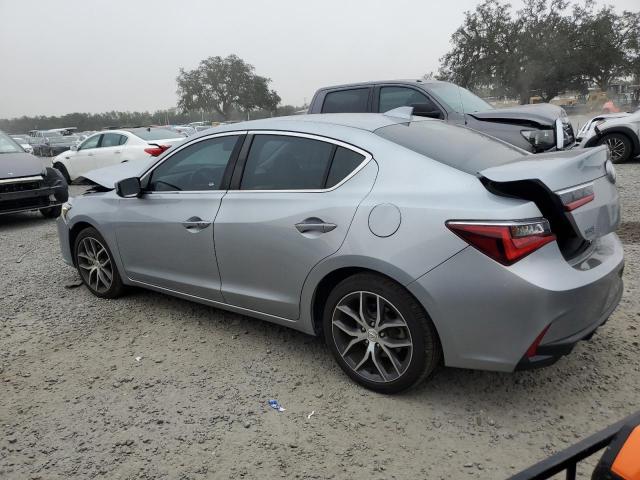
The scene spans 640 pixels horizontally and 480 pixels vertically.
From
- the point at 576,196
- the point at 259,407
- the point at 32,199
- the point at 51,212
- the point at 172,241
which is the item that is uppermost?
the point at 576,196

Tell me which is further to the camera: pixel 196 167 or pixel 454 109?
pixel 454 109

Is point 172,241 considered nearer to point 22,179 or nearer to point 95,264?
point 95,264

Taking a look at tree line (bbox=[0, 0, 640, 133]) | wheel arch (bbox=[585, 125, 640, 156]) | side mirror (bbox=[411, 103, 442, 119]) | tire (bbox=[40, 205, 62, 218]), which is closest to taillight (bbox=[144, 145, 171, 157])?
tire (bbox=[40, 205, 62, 218])

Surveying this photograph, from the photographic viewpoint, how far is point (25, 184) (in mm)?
8297

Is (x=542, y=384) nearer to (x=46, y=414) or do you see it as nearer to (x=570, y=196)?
(x=570, y=196)

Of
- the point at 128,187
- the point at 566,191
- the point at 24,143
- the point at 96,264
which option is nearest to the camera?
the point at 566,191

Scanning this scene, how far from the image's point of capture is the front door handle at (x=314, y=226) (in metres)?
2.84

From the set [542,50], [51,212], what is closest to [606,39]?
[542,50]

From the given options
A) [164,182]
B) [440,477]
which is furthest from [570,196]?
[164,182]

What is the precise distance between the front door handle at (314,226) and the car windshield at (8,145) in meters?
7.99

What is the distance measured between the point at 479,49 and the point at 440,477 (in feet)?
146

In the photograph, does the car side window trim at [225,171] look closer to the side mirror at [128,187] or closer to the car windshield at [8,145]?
the side mirror at [128,187]

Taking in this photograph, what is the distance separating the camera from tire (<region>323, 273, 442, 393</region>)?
260 centimetres

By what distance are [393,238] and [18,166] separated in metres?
7.89
